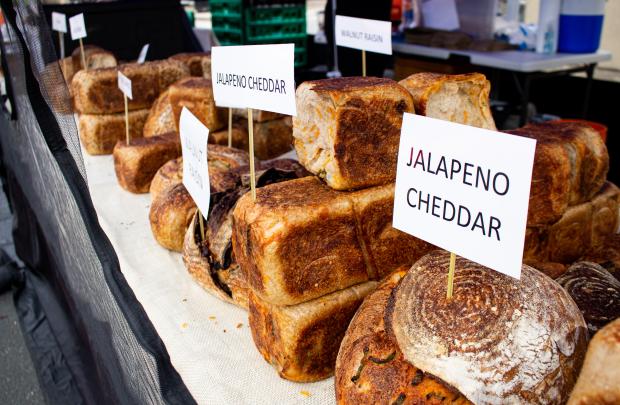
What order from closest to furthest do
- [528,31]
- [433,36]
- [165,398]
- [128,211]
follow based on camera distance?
[165,398] → [128,211] → [528,31] → [433,36]

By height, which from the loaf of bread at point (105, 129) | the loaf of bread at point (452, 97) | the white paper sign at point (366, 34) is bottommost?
the loaf of bread at point (105, 129)

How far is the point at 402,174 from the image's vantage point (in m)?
1.11

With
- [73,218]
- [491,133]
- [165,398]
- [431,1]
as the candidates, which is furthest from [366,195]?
[431,1]

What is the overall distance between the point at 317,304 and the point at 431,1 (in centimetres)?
502

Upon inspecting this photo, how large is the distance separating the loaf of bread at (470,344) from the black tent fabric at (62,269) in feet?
1.29

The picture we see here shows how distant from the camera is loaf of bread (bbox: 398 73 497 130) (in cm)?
152

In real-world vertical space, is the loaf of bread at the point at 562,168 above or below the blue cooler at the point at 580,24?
below

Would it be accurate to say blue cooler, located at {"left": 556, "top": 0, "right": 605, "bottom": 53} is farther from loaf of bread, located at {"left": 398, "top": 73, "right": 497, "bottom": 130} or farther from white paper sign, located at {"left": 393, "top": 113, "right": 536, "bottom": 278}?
white paper sign, located at {"left": 393, "top": 113, "right": 536, "bottom": 278}

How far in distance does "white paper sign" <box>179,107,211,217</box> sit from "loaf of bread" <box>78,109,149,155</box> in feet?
4.49

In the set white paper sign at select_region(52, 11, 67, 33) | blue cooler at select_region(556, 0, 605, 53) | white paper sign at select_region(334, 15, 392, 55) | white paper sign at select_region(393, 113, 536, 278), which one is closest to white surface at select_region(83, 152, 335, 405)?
white paper sign at select_region(393, 113, 536, 278)

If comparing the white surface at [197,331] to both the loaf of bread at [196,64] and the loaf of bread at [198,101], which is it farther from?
the loaf of bread at [196,64]

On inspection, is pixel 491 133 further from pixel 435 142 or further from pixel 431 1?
pixel 431 1

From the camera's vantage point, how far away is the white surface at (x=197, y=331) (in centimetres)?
147

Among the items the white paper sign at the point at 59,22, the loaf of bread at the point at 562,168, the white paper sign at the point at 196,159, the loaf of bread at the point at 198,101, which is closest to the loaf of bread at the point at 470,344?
the loaf of bread at the point at 562,168
